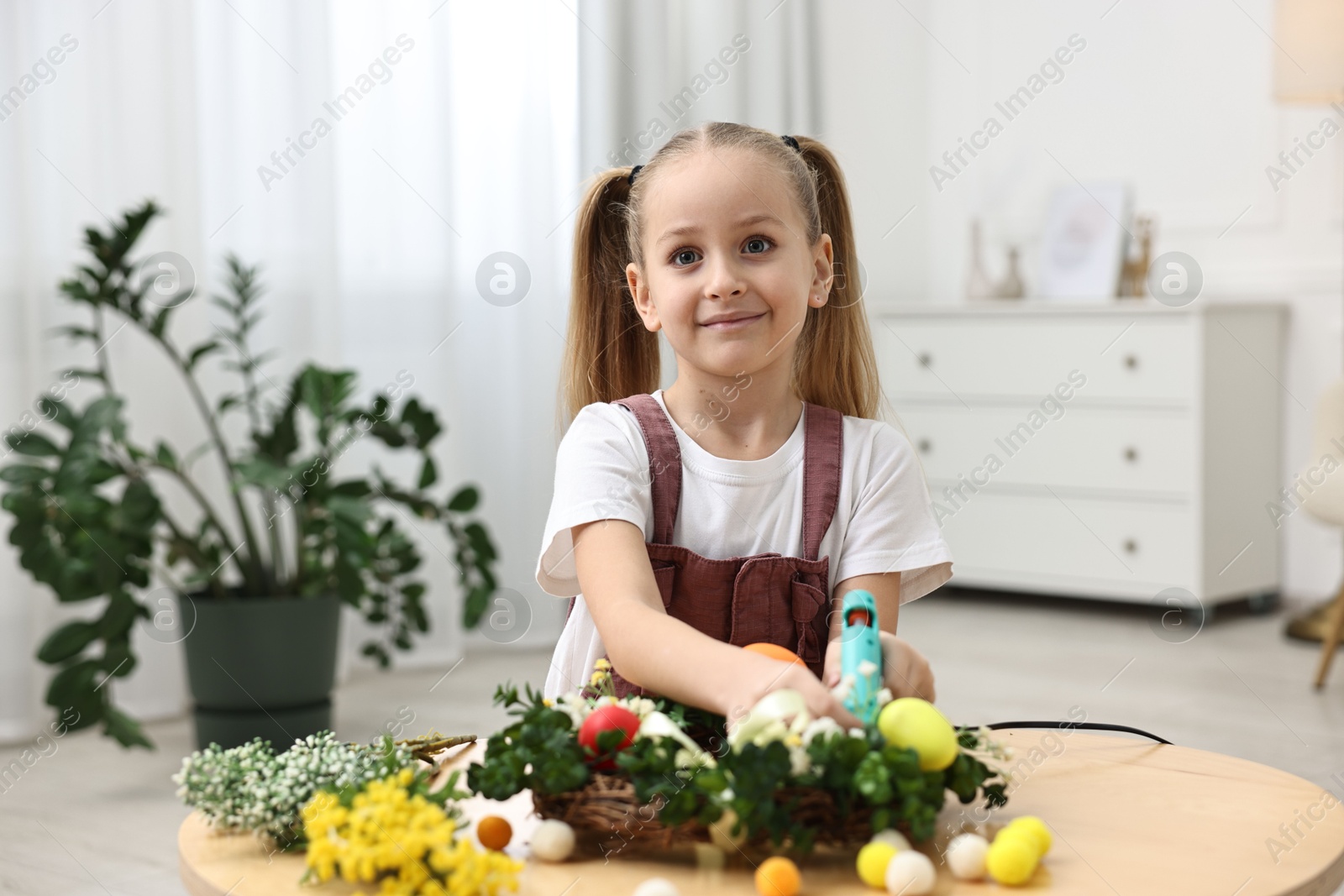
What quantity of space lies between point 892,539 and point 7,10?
109 inches

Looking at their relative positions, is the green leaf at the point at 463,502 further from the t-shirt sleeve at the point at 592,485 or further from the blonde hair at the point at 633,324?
the t-shirt sleeve at the point at 592,485

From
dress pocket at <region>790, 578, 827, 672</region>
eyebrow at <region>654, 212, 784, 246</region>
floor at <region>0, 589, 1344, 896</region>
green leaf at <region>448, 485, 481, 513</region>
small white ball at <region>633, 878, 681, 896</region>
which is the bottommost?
floor at <region>0, 589, 1344, 896</region>

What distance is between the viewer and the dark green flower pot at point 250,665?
3.02 m

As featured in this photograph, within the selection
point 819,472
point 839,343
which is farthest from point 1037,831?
point 839,343

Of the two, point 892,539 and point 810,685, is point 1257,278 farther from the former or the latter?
point 810,685

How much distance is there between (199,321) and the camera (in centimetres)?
361

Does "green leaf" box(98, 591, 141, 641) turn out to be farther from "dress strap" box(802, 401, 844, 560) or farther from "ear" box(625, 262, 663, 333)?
"dress strap" box(802, 401, 844, 560)

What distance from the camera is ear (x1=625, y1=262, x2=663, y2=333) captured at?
4.85ft

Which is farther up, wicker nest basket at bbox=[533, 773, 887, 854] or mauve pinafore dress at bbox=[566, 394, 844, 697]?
mauve pinafore dress at bbox=[566, 394, 844, 697]

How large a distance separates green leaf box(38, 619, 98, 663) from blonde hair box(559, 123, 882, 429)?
1659 mm

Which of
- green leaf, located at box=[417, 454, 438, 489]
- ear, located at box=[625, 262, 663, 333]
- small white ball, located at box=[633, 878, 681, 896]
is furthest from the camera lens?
green leaf, located at box=[417, 454, 438, 489]

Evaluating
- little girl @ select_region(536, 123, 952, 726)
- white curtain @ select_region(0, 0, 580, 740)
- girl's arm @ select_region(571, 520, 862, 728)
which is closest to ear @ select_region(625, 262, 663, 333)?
little girl @ select_region(536, 123, 952, 726)

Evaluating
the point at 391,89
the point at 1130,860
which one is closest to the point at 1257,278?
the point at 391,89

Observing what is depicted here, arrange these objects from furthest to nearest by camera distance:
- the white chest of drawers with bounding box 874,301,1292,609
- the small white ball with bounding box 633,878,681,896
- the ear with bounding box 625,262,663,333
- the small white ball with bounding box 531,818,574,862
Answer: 1. the white chest of drawers with bounding box 874,301,1292,609
2. the ear with bounding box 625,262,663,333
3. the small white ball with bounding box 531,818,574,862
4. the small white ball with bounding box 633,878,681,896
